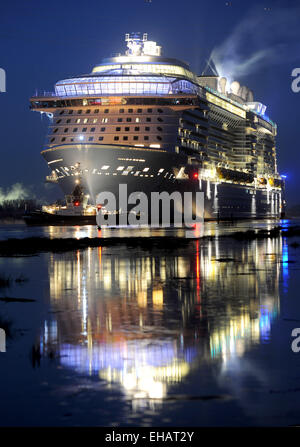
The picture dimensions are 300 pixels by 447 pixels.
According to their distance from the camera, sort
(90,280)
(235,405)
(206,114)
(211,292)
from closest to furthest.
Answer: (235,405) → (211,292) → (90,280) → (206,114)

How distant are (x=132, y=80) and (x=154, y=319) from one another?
8019cm

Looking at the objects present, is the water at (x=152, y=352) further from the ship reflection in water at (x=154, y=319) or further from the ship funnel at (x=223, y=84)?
the ship funnel at (x=223, y=84)

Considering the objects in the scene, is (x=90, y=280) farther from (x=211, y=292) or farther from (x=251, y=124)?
(x=251, y=124)

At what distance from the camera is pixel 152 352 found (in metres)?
11.1

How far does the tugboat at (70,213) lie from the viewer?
90.9m

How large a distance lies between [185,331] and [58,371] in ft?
12.1

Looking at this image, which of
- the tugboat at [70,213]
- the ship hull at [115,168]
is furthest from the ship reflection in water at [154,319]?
the tugboat at [70,213]

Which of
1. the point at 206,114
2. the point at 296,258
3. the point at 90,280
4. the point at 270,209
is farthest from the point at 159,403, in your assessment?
the point at 270,209

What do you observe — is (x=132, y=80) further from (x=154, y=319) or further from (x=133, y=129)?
(x=154, y=319)

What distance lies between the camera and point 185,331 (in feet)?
42.8

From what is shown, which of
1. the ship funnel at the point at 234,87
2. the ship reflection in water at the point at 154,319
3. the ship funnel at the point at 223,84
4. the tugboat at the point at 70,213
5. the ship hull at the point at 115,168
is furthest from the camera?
the ship funnel at the point at 234,87

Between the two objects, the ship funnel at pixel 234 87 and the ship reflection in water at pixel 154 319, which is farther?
the ship funnel at pixel 234 87

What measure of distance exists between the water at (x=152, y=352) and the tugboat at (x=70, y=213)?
2679 inches
